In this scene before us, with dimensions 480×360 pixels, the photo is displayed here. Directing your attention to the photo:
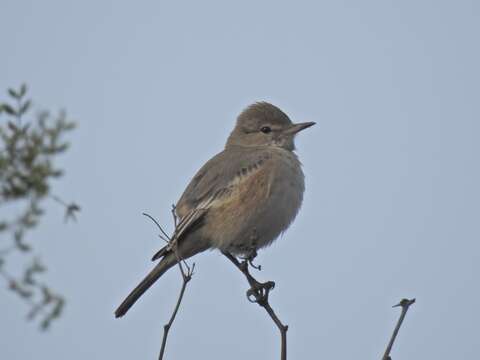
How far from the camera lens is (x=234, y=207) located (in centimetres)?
767

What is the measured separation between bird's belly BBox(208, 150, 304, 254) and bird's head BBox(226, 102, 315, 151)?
1120 mm

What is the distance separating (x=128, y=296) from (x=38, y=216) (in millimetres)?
4924

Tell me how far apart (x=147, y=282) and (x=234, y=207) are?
1.25 meters

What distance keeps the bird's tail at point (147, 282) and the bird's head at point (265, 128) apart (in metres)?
2.21

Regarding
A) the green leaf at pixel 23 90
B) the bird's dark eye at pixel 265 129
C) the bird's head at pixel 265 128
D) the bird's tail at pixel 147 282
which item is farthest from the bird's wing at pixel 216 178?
the green leaf at pixel 23 90

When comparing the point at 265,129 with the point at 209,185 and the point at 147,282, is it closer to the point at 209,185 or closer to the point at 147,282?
the point at 209,185

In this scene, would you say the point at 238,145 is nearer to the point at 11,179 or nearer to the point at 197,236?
the point at 197,236

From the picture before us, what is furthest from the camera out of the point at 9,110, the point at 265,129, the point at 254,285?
the point at 265,129

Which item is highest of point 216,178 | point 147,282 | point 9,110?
point 216,178

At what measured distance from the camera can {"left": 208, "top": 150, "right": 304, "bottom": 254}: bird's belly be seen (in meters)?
7.65

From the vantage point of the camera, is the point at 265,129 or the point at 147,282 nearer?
the point at 147,282

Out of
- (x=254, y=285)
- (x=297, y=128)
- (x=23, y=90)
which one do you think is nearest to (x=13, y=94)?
(x=23, y=90)

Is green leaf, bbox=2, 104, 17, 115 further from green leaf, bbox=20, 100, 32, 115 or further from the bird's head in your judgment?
the bird's head

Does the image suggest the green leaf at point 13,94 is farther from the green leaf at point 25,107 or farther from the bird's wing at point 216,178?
the bird's wing at point 216,178
